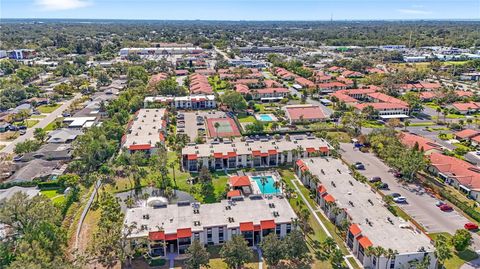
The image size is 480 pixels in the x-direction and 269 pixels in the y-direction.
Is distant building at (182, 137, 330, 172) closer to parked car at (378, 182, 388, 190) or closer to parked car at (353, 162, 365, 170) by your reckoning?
parked car at (353, 162, 365, 170)

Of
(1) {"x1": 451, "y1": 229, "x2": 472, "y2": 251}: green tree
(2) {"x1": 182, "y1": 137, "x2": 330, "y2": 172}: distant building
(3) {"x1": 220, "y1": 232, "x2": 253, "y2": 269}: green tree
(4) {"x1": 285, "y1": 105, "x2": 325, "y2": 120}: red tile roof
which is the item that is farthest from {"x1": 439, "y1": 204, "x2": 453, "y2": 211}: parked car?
A: (4) {"x1": 285, "y1": 105, "x2": 325, "y2": 120}: red tile roof

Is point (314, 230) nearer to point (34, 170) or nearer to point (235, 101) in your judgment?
point (34, 170)

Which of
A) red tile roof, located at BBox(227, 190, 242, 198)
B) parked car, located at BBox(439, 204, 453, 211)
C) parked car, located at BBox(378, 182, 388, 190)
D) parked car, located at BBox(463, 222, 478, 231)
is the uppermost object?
red tile roof, located at BBox(227, 190, 242, 198)

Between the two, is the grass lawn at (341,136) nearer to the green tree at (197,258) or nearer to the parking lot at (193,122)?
the parking lot at (193,122)

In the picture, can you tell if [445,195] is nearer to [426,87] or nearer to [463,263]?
[463,263]

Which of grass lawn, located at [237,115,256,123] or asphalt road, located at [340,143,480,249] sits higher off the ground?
grass lawn, located at [237,115,256,123]

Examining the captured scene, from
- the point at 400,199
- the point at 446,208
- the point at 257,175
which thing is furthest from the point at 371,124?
the point at 257,175

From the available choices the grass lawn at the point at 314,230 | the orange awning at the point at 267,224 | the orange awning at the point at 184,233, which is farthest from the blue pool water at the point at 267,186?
the orange awning at the point at 184,233
